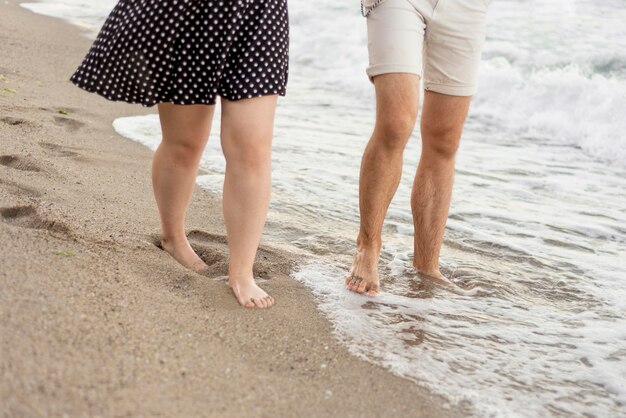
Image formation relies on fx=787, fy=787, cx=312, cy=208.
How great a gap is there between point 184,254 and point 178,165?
41cm

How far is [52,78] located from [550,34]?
21.4 feet

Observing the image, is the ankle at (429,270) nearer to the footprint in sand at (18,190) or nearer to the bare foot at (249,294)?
the bare foot at (249,294)

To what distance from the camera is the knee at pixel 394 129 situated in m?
3.18

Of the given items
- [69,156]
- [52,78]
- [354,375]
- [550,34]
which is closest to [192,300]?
[354,375]

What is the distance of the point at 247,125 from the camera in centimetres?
265

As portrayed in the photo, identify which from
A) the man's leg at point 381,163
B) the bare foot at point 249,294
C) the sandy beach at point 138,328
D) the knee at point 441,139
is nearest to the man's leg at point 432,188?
the knee at point 441,139

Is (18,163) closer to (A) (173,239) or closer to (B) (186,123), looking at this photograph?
(A) (173,239)

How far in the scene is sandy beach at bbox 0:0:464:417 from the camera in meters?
2.00

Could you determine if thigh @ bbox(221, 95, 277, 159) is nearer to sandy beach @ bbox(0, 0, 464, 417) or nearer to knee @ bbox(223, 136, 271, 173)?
knee @ bbox(223, 136, 271, 173)

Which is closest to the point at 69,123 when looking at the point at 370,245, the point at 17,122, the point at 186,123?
the point at 17,122

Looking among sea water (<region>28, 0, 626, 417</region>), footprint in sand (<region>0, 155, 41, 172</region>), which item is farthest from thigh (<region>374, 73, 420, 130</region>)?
footprint in sand (<region>0, 155, 41, 172</region>)

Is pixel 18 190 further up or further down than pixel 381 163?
further down

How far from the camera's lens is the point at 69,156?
4578 mm

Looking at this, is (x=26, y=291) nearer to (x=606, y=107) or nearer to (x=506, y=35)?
(x=606, y=107)
